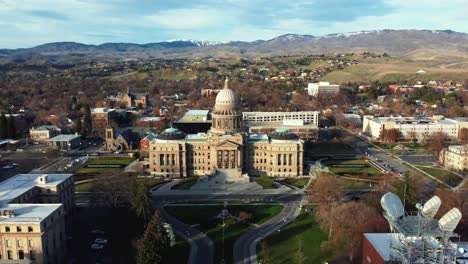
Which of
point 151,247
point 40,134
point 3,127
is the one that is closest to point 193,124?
point 40,134

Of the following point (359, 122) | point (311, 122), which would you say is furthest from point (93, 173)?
point (359, 122)

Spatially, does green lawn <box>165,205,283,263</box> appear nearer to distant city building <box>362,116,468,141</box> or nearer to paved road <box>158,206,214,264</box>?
paved road <box>158,206,214,264</box>

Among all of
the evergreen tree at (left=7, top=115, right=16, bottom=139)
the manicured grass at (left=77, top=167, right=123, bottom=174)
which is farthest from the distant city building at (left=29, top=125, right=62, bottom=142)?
the manicured grass at (left=77, top=167, right=123, bottom=174)

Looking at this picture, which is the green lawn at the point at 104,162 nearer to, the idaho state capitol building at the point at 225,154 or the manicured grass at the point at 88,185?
the manicured grass at the point at 88,185

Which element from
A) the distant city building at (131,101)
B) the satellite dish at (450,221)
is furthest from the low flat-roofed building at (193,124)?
the satellite dish at (450,221)

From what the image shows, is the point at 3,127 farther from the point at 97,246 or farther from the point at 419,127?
the point at 419,127
